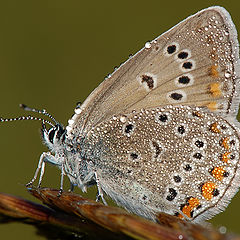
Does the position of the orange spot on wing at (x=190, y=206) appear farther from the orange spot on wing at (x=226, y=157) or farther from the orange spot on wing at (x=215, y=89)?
the orange spot on wing at (x=215, y=89)

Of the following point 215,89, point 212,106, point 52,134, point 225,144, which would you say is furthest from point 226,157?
point 52,134

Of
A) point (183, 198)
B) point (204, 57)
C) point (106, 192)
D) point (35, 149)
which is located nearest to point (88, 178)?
point (106, 192)

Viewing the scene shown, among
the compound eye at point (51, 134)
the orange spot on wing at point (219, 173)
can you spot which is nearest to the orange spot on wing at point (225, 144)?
the orange spot on wing at point (219, 173)

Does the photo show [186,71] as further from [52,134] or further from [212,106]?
[52,134]

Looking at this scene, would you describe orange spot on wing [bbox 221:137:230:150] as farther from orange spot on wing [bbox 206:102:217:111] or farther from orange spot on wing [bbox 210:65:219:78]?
orange spot on wing [bbox 210:65:219:78]

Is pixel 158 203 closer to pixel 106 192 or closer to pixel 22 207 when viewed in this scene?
pixel 106 192

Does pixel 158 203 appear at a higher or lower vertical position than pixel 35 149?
lower
